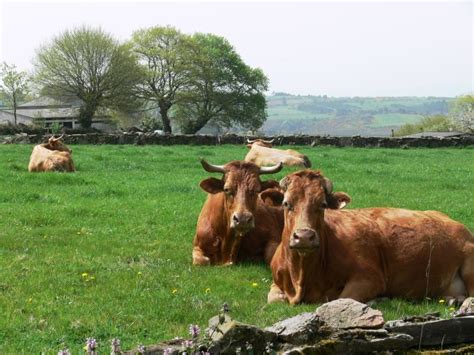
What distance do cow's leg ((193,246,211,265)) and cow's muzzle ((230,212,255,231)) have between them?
1.04m

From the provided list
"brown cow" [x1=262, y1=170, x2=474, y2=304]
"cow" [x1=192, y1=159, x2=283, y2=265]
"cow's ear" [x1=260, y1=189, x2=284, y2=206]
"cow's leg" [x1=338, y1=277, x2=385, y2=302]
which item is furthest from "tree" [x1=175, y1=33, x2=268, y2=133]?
"cow's leg" [x1=338, y1=277, x2=385, y2=302]

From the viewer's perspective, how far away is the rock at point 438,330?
5.30 m

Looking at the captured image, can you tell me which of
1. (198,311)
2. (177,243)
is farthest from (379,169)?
(198,311)

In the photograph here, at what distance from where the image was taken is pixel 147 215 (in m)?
14.4

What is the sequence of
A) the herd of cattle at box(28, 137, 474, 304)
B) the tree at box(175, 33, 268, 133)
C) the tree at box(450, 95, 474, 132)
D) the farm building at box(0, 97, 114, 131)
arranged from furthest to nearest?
the tree at box(450, 95, 474, 132) → the tree at box(175, 33, 268, 133) → the farm building at box(0, 97, 114, 131) → the herd of cattle at box(28, 137, 474, 304)

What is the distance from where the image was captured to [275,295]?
8.16 meters

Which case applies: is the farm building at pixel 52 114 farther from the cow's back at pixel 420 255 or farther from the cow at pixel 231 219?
the cow's back at pixel 420 255

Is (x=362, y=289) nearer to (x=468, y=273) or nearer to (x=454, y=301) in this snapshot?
(x=454, y=301)

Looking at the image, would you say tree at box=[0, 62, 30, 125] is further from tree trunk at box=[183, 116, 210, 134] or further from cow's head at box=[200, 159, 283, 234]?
cow's head at box=[200, 159, 283, 234]

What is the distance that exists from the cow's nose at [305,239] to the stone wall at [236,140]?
34.5m

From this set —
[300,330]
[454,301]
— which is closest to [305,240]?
[454,301]

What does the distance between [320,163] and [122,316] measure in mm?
20788

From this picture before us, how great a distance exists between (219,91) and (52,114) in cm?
2210

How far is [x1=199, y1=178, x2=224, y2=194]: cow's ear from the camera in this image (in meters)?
10.3
